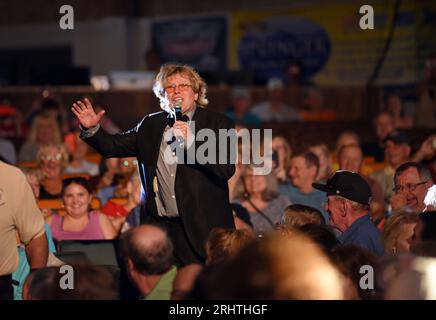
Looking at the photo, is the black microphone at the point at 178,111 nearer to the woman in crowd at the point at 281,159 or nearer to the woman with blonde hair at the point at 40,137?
the woman in crowd at the point at 281,159

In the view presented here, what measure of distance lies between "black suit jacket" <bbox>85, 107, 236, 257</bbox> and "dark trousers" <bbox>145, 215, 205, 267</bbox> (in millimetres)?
43

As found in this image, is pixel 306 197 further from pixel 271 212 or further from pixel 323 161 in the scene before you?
pixel 323 161

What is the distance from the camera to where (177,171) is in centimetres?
610

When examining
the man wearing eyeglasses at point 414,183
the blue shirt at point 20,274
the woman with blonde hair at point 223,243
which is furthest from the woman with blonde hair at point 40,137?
the woman with blonde hair at point 223,243

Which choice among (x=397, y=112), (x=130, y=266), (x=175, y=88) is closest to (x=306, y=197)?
(x=175, y=88)

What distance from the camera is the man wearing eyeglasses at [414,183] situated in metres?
7.04

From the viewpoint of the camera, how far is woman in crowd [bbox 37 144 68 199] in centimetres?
973

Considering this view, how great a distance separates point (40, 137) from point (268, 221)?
14.0 feet

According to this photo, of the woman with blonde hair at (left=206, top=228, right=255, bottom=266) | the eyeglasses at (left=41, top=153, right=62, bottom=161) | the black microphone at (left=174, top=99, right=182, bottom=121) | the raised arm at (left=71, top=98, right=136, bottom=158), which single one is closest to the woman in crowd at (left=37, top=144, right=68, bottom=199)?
the eyeglasses at (left=41, top=153, right=62, bottom=161)

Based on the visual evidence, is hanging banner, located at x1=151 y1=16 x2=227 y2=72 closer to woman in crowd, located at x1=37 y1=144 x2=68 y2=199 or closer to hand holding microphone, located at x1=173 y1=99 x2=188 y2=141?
woman in crowd, located at x1=37 y1=144 x2=68 y2=199

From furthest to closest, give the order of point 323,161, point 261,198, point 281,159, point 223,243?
point 281,159 → point 323,161 → point 261,198 → point 223,243
